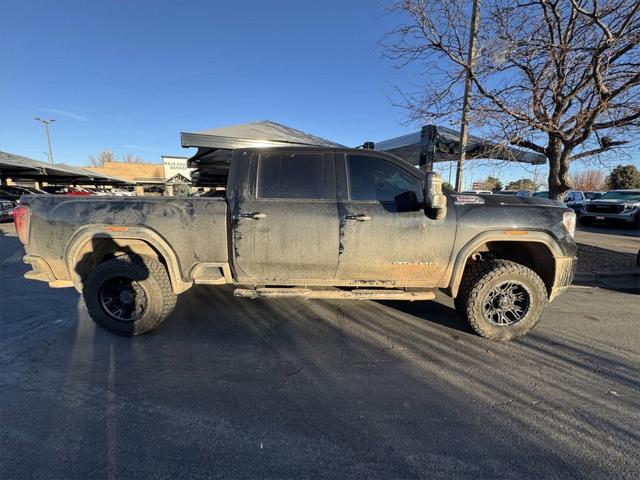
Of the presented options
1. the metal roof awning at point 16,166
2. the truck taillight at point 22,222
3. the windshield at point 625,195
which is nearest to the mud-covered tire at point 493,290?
the truck taillight at point 22,222

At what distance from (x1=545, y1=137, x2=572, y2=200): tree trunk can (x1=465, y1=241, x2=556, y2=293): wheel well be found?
383cm

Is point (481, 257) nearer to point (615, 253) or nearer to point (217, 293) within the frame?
point (217, 293)

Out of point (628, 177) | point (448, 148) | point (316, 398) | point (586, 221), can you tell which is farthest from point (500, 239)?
point (628, 177)

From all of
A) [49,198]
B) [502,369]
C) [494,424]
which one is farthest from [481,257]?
[49,198]

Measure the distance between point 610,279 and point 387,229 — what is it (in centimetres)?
542

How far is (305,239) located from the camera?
3.15 meters

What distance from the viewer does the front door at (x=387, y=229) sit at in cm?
311

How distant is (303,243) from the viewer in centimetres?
315

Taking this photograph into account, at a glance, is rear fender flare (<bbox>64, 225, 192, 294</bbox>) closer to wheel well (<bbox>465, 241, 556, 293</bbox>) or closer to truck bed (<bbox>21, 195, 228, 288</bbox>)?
truck bed (<bbox>21, 195, 228, 288</bbox>)

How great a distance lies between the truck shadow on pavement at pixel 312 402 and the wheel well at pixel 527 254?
2.40ft

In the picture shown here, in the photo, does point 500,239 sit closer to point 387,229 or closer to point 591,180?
point 387,229

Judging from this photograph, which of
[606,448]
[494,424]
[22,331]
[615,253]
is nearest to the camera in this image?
[606,448]

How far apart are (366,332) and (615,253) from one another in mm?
7937

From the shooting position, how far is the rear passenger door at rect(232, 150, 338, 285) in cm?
312
